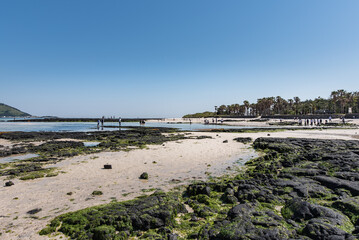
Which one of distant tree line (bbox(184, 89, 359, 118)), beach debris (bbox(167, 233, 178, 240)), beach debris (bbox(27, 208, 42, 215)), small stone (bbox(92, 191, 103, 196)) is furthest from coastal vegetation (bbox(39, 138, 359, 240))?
distant tree line (bbox(184, 89, 359, 118))

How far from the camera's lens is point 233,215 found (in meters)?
5.15

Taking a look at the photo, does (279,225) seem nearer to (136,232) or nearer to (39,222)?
(136,232)

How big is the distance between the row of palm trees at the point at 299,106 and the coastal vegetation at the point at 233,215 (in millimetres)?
111110

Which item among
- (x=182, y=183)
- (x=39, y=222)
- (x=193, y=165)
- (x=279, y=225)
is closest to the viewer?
(x=279, y=225)

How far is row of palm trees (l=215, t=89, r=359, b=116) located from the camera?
3744 inches

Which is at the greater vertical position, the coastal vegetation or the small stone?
the coastal vegetation

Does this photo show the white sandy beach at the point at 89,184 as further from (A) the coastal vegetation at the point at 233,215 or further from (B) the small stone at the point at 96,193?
(A) the coastal vegetation at the point at 233,215

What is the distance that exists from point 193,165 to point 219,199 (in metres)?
5.30

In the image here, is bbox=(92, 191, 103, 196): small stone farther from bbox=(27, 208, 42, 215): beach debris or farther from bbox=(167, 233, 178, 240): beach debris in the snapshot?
bbox=(167, 233, 178, 240): beach debris

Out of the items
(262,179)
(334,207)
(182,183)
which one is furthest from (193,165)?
(334,207)

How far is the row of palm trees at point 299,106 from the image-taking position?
95088 mm

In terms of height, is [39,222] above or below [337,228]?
below

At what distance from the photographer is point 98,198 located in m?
7.09

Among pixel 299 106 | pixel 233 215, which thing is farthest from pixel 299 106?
pixel 233 215
